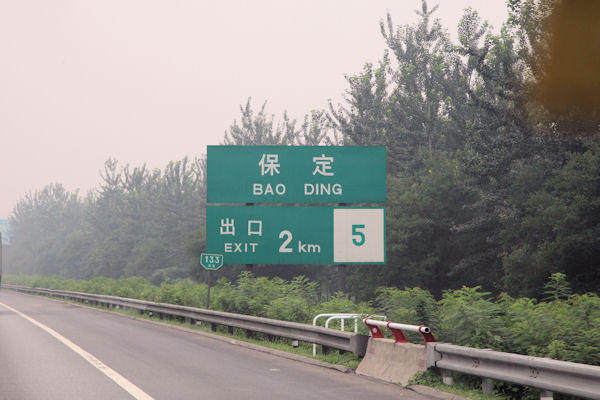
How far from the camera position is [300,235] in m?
25.5

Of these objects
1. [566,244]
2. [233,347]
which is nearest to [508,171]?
[566,244]

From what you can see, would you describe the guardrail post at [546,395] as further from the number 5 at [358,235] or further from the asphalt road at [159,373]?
the number 5 at [358,235]

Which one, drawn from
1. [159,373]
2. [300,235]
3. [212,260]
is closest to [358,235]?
[300,235]

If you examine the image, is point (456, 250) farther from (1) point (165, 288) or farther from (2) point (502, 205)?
(1) point (165, 288)

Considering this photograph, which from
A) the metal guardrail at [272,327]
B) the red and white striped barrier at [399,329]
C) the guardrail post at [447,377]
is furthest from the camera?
the metal guardrail at [272,327]

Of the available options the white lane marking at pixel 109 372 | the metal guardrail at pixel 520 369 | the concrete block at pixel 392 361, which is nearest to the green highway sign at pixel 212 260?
the white lane marking at pixel 109 372

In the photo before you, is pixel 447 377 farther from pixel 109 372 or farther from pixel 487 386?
pixel 109 372

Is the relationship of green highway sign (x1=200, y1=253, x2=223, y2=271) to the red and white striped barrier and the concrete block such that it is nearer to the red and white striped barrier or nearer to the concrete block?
the red and white striped barrier

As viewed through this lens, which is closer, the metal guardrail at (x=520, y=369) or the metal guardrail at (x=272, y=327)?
the metal guardrail at (x=520, y=369)

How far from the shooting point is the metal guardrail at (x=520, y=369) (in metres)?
8.31

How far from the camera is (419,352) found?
469 inches

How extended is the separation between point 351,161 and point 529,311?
13940 millimetres

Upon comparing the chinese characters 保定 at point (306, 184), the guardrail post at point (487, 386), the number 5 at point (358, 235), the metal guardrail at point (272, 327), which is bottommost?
the guardrail post at point (487, 386)

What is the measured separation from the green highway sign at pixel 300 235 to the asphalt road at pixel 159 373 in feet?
17.5
